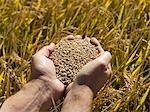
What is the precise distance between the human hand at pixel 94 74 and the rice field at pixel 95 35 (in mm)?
122

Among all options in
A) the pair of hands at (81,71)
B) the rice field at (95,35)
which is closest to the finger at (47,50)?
the pair of hands at (81,71)

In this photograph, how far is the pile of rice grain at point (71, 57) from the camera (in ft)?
7.91

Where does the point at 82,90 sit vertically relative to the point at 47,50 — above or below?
below

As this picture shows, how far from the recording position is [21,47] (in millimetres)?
2715

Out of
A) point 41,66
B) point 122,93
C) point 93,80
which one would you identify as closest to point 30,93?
point 41,66

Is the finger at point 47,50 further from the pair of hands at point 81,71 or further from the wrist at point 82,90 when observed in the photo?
the wrist at point 82,90

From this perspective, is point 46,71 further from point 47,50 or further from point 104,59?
point 104,59

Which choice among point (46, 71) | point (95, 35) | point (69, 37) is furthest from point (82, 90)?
point (95, 35)

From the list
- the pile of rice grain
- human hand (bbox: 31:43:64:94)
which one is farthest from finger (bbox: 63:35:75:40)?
human hand (bbox: 31:43:64:94)

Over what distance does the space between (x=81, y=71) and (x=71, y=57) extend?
A: 126 mm

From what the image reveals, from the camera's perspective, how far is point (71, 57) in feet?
8.01

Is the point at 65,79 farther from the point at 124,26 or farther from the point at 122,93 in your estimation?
the point at 124,26

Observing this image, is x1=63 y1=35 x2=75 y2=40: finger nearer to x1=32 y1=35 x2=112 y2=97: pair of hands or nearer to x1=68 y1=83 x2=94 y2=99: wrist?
x1=32 y1=35 x2=112 y2=97: pair of hands

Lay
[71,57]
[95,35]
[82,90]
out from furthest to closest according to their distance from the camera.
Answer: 1. [95,35]
2. [71,57]
3. [82,90]
